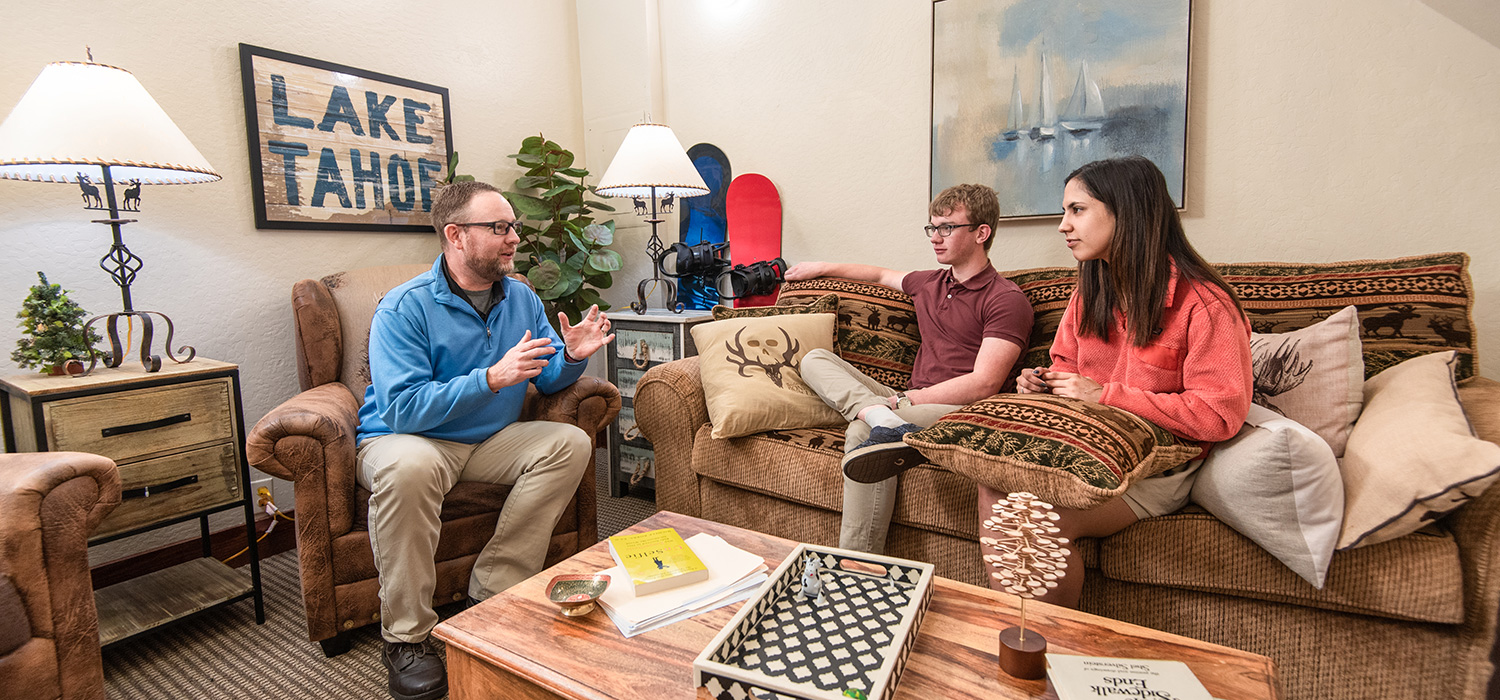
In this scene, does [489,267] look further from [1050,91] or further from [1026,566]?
[1050,91]

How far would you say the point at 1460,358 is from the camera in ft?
5.28

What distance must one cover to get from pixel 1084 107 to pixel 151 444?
2879 mm

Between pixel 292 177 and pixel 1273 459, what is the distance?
3.01 metres

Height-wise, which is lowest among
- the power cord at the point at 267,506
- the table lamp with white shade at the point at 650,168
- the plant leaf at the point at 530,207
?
the power cord at the point at 267,506

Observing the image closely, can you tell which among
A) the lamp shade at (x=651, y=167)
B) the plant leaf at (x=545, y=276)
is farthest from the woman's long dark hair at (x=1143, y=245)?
the plant leaf at (x=545, y=276)

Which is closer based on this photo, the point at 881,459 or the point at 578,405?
the point at 881,459

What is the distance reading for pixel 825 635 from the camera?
0.97 m

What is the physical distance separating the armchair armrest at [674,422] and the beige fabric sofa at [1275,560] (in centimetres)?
1

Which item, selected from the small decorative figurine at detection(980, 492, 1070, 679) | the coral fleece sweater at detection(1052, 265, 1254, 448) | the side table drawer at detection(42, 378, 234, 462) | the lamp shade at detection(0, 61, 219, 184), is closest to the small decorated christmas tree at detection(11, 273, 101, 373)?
the side table drawer at detection(42, 378, 234, 462)

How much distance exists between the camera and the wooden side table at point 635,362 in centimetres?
268

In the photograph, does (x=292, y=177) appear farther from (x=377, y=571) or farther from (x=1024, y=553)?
(x=1024, y=553)

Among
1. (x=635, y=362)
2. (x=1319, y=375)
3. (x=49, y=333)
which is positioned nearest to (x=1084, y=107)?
(x=1319, y=375)

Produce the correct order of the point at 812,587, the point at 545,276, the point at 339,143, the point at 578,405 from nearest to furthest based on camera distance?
1. the point at 812,587
2. the point at 578,405
3. the point at 339,143
4. the point at 545,276

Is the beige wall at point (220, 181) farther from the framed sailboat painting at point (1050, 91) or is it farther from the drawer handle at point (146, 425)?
the framed sailboat painting at point (1050, 91)
